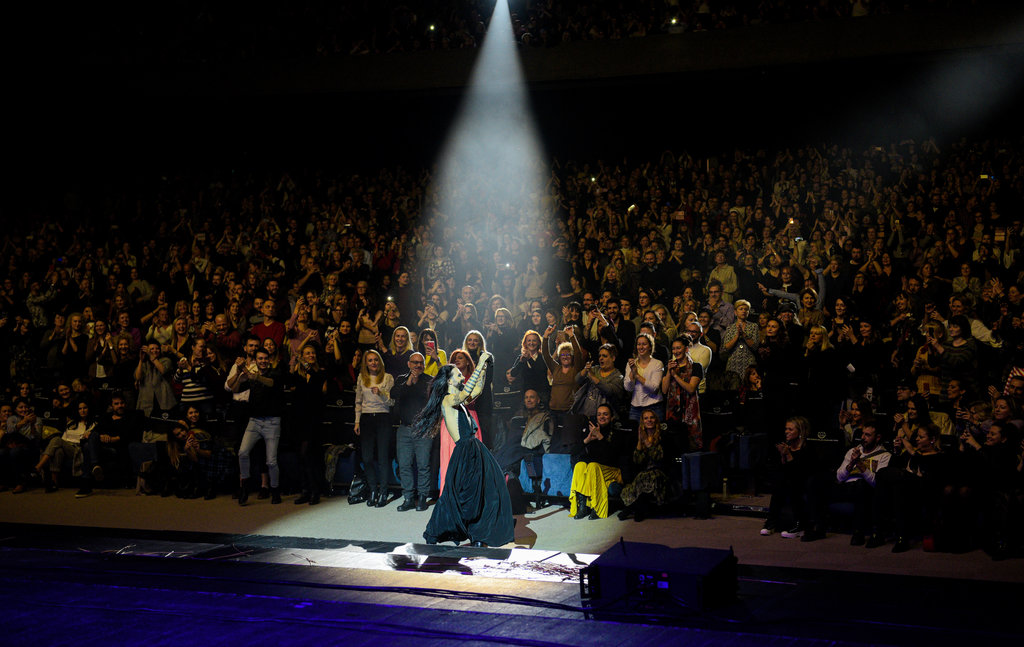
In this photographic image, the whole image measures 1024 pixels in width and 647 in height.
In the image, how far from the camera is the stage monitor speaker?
5.83 m

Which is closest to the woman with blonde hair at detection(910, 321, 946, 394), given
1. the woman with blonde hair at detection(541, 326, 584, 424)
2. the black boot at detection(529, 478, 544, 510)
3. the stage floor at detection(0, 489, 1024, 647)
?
the stage floor at detection(0, 489, 1024, 647)

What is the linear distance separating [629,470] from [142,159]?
1563 cm

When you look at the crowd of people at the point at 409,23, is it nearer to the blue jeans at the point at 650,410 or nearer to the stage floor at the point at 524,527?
the blue jeans at the point at 650,410

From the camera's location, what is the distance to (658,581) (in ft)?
19.5

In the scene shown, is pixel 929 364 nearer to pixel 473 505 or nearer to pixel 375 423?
pixel 473 505

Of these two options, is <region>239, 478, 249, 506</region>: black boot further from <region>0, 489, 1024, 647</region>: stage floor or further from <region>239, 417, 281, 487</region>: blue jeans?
<region>0, 489, 1024, 647</region>: stage floor

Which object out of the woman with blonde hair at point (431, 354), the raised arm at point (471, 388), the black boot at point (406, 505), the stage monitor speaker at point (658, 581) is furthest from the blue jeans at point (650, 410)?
the stage monitor speaker at point (658, 581)

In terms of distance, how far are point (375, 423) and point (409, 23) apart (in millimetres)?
10734

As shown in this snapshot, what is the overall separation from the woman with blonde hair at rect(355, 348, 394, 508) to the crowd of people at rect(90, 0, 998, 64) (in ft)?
30.5

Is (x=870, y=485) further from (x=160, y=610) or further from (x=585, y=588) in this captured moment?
(x=160, y=610)

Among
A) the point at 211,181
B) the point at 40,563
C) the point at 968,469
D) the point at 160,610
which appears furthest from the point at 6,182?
the point at 968,469

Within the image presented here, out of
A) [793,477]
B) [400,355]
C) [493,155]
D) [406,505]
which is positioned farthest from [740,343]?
[493,155]

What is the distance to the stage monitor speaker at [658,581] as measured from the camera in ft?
19.1

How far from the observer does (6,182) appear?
65.4 feet
